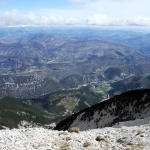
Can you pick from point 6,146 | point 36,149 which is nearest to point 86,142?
point 36,149

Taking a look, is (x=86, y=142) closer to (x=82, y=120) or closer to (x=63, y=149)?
(x=63, y=149)

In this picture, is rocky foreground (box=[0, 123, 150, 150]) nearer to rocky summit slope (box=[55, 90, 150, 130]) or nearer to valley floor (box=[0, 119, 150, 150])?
valley floor (box=[0, 119, 150, 150])

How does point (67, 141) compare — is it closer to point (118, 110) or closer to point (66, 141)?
point (66, 141)

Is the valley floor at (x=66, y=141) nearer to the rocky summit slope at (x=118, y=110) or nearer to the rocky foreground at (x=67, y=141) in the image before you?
the rocky foreground at (x=67, y=141)

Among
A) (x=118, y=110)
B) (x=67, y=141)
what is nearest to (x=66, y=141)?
(x=67, y=141)

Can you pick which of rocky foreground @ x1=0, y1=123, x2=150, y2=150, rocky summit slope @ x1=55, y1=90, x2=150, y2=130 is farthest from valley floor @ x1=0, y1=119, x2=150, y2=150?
rocky summit slope @ x1=55, y1=90, x2=150, y2=130


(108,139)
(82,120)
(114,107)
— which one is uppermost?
(108,139)

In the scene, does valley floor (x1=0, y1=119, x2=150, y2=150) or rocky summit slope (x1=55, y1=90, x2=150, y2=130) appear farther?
rocky summit slope (x1=55, y1=90, x2=150, y2=130)

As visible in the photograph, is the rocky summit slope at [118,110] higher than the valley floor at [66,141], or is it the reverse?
the valley floor at [66,141]

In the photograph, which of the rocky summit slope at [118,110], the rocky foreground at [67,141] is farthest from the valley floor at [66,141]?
the rocky summit slope at [118,110]
